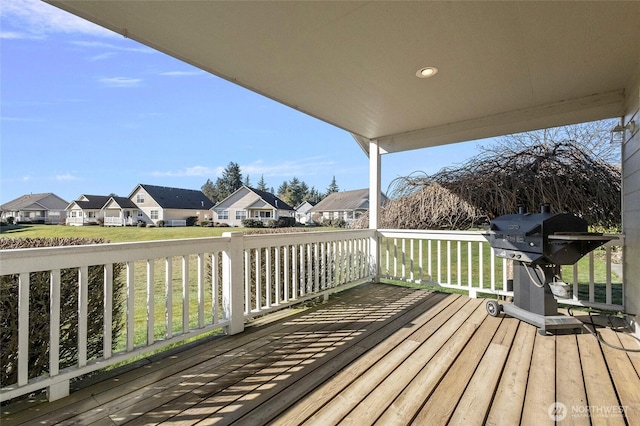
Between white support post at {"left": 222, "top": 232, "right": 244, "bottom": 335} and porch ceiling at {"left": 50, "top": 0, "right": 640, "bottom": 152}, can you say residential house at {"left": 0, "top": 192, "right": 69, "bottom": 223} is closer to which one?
white support post at {"left": 222, "top": 232, "right": 244, "bottom": 335}

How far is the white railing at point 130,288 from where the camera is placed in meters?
1.60

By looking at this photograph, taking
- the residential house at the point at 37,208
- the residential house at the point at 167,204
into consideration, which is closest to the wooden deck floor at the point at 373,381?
the residential house at the point at 37,208

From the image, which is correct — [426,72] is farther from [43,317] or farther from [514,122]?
[43,317]

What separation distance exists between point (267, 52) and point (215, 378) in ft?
7.79

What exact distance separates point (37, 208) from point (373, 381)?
5.12m

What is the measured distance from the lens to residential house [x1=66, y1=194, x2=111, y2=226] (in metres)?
4.23

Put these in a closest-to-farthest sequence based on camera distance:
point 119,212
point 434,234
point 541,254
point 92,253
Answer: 1. point 92,253
2. point 541,254
3. point 434,234
4. point 119,212

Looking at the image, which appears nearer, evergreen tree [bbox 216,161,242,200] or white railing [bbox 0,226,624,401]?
white railing [bbox 0,226,624,401]

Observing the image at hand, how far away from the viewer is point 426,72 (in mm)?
2547

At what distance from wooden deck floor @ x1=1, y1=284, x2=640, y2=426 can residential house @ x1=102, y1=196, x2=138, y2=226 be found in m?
4.01

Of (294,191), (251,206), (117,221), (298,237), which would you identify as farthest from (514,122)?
(294,191)

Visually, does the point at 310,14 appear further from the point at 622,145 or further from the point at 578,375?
the point at 622,145

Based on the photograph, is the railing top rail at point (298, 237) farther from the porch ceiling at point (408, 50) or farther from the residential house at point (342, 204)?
the residential house at point (342, 204)

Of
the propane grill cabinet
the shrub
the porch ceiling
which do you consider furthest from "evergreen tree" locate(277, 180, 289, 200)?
the shrub
